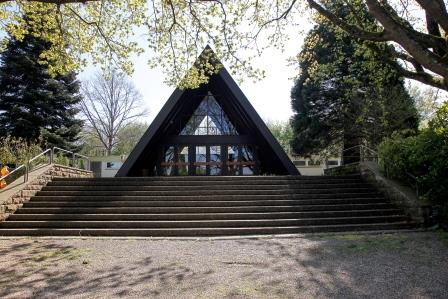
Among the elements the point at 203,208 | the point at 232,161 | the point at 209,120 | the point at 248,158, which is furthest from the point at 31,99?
the point at 203,208

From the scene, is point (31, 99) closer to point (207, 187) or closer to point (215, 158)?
point (215, 158)

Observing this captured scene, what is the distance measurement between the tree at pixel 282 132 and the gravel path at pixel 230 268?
3592 centimetres

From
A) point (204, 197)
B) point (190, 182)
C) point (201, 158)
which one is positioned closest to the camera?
point (204, 197)

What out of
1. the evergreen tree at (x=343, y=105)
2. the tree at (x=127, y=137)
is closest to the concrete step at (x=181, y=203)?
the evergreen tree at (x=343, y=105)

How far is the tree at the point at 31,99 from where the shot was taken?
2283 cm

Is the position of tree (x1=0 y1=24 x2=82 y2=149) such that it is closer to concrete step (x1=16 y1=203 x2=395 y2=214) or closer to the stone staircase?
the stone staircase

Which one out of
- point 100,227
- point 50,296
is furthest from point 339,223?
point 50,296

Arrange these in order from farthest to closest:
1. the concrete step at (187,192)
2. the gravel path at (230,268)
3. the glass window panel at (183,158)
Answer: the glass window panel at (183,158) → the concrete step at (187,192) → the gravel path at (230,268)

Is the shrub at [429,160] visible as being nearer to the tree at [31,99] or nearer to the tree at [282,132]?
the tree at [31,99]

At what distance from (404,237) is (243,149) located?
43.1 ft

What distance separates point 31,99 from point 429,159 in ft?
72.6

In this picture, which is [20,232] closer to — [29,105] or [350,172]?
[350,172]

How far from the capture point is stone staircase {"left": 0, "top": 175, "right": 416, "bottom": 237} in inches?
354

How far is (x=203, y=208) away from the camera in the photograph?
10.0 m
